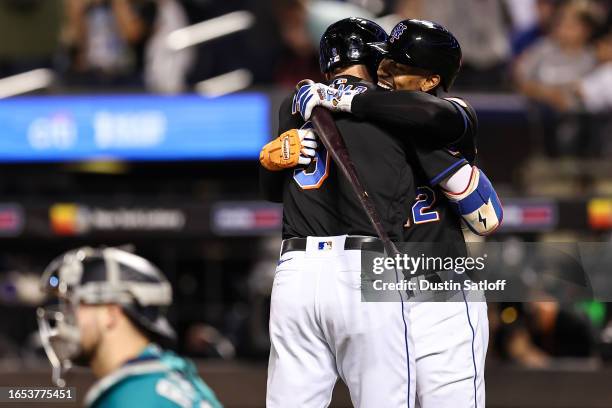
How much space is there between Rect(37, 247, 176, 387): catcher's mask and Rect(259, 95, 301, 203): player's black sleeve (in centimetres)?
82

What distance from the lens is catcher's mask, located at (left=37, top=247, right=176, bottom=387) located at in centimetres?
291

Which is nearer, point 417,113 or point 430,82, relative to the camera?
point 417,113

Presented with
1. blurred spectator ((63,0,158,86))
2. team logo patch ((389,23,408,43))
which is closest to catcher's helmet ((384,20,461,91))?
team logo patch ((389,23,408,43))

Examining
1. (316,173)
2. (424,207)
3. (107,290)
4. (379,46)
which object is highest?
(379,46)

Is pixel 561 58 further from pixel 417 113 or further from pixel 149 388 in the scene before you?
pixel 149 388

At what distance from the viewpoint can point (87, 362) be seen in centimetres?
293

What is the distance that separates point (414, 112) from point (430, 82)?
32 cm

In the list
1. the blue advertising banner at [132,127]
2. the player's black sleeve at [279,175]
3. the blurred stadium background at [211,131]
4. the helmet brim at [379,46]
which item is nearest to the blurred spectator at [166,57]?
the blurred stadium background at [211,131]

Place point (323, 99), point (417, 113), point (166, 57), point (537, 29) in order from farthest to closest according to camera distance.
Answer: point (166, 57) < point (537, 29) < point (323, 99) < point (417, 113)

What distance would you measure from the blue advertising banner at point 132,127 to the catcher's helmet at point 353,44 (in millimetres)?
5501

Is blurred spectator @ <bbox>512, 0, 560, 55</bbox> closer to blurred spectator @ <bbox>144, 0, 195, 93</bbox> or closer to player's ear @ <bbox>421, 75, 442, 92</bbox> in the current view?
blurred spectator @ <bbox>144, 0, 195, 93</bbox>

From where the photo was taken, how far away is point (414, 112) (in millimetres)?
3480

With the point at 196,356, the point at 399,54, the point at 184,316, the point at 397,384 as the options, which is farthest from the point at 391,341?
the point at 184,316

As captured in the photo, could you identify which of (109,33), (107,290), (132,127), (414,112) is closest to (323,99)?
(414,112)
